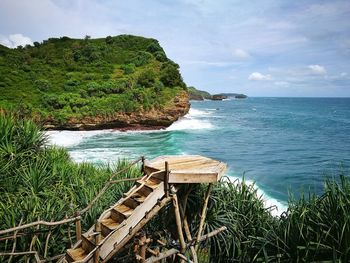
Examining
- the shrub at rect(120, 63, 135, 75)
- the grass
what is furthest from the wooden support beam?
the shrub at rect(120, 63, 135, 75)

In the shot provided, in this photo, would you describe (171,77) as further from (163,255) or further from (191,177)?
(163,255)

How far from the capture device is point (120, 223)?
629 centimetres

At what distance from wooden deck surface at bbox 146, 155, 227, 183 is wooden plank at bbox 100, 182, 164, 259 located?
1.46 feet

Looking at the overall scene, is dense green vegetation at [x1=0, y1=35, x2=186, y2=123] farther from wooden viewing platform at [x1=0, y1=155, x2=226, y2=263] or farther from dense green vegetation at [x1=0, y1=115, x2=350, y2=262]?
wooden viewing platform at [x1=0, y1=155, x2=226, y2=263]

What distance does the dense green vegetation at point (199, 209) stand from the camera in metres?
6.25

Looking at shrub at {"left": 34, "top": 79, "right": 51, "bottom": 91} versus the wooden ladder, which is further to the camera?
shrub at {"left": 34, "top": 79, "right": 51, "bottom": 91}

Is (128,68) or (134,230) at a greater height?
(128,68)

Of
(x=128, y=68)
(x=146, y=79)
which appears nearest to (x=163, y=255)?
(x=146, y=79)

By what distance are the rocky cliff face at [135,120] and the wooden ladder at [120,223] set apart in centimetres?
3547

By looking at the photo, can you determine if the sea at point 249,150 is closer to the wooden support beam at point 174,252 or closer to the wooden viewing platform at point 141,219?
the wooden support beam at point 174,252

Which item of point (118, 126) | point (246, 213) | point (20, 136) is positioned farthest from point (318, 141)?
point (20, 136)

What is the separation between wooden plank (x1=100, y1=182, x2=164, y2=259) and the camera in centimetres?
585

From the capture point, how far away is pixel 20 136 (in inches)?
384

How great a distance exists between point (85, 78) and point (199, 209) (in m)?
45.4
